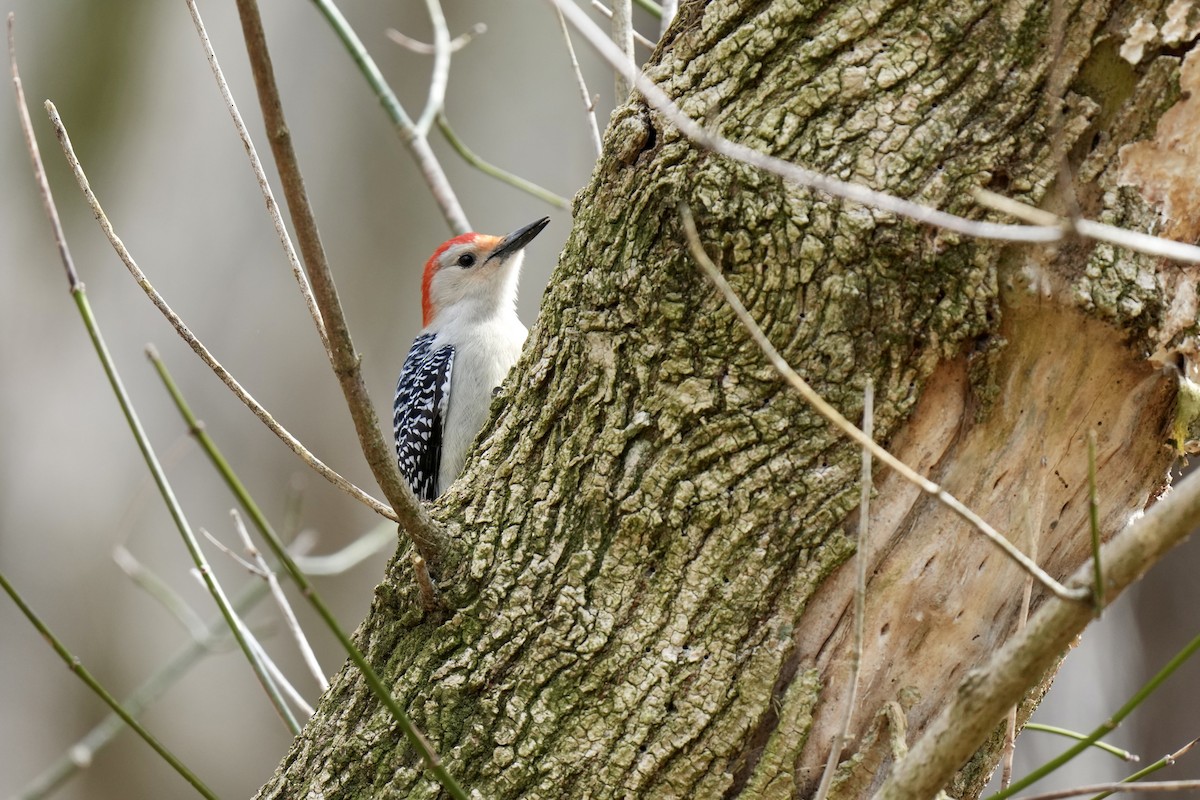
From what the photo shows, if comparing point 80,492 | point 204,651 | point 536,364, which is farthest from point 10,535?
point 536,364

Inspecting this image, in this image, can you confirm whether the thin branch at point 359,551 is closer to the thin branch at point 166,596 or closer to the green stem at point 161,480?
the thin branch at point 166,596

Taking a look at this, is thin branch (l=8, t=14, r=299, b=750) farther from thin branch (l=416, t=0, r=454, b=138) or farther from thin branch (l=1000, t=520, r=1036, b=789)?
thin branch (l=416, t=0, r=454, b=138)

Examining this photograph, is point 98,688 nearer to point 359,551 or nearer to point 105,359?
point 105,359

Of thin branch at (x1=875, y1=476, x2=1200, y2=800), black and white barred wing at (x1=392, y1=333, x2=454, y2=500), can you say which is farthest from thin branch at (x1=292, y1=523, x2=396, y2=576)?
thin branch at (x1=875, y1=476, x2=1200, y2=800)

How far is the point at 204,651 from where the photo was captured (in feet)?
14.1

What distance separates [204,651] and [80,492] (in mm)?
4093

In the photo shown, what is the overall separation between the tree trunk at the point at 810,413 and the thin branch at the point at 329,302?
241 millimetres

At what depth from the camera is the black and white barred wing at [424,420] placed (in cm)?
495

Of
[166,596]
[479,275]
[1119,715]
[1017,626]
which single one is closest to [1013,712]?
[1017,626]

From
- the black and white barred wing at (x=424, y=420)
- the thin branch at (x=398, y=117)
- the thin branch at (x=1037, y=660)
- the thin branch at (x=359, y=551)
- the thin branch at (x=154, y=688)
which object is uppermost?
the thin branch at (x=398, y=117)

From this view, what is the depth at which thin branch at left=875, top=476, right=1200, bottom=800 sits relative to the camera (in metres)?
1.31

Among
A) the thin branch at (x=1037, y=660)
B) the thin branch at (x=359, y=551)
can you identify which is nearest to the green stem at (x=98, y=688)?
the thin branch at (x=1037, y=660)

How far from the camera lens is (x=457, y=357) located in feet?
16.8

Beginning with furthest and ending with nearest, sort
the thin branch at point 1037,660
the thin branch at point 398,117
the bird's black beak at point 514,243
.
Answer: the bird's black beak at point 514,243, the thin branch at point 398,117, the thin branch at point 1037,660
